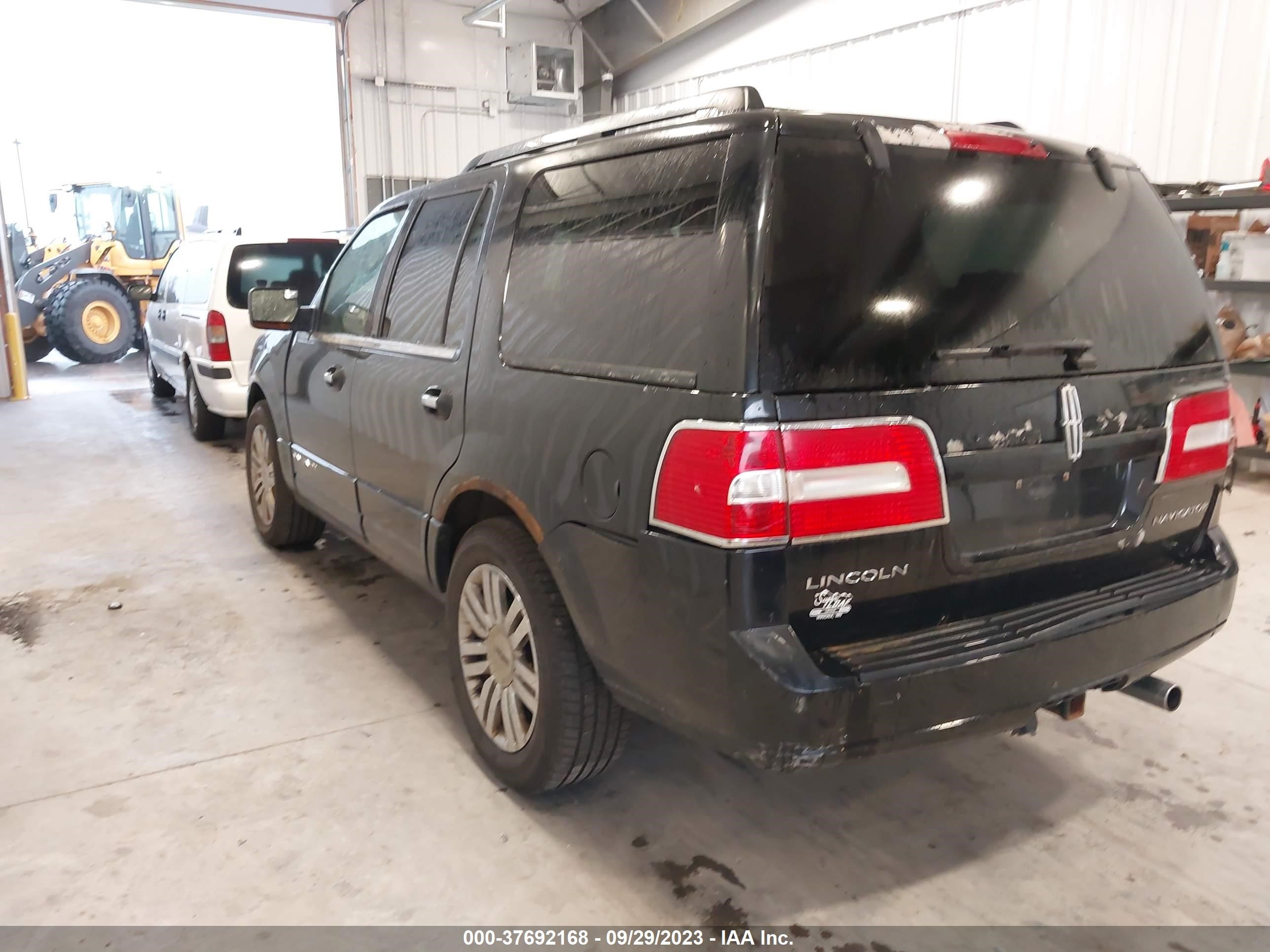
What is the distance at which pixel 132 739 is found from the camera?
2898 mm

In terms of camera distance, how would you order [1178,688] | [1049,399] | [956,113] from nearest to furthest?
[1049,399] < [1178,688] < [956,113]

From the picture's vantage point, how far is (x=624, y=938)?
203 cm

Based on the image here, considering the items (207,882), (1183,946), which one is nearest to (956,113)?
(1183,946)

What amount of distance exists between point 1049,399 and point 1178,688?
2.93ft

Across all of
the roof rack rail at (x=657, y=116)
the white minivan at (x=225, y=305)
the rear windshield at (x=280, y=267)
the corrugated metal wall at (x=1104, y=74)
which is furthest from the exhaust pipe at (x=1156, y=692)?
the rear windshield at (x=280, y=267)

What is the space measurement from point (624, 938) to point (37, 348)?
585 inches

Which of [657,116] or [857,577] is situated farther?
[657,116]

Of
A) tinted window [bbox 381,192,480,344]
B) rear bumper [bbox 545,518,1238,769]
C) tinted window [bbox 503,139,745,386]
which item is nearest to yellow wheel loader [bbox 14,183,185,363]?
tinted window [bbox 381,192,480,344]

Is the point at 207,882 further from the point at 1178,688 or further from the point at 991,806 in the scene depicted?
the point at 1178,688

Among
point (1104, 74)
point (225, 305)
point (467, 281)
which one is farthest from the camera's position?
point (225, 305)

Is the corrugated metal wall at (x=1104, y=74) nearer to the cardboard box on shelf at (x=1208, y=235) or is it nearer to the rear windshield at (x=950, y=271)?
the cardboard box on shelf at (x=1208, y=235)

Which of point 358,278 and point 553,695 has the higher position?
point 358,278

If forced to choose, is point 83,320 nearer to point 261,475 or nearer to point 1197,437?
point 261,475

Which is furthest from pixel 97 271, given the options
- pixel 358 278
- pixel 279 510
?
pixel 358 278
